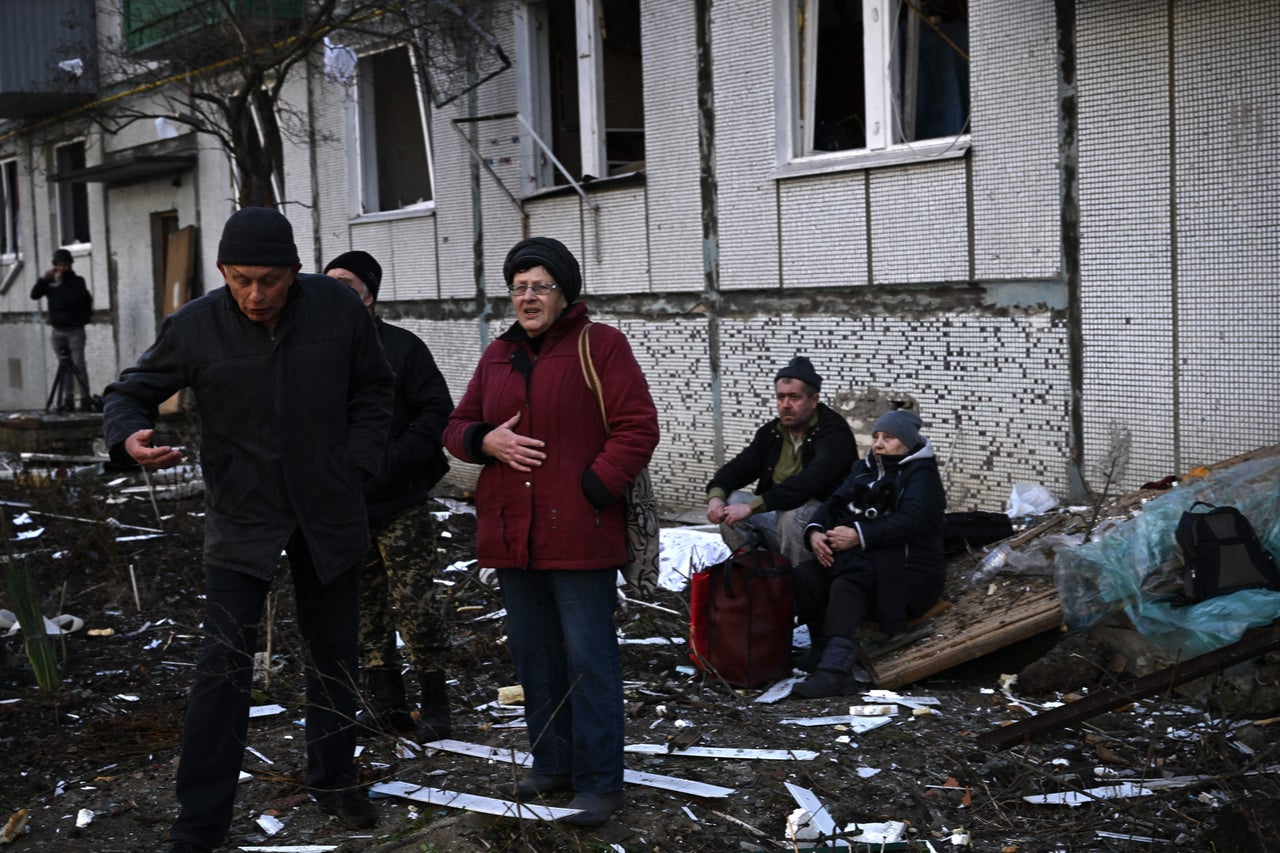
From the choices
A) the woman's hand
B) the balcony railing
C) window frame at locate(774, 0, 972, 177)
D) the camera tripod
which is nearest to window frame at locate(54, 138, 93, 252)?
the camera tripod

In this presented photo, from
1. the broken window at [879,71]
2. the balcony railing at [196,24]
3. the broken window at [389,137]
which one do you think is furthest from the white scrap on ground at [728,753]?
the broken window at [389,137]

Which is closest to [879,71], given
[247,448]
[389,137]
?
[247,448]

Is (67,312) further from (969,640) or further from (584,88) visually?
(969,640)

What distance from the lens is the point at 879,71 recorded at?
8.86 metres

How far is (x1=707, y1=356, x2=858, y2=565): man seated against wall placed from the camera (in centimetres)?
671

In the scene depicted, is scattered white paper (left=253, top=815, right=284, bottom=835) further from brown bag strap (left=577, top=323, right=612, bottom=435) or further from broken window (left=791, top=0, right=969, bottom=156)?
broken window (left=791, top=0, right=969, bottom=156)

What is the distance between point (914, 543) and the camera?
20.5 ft

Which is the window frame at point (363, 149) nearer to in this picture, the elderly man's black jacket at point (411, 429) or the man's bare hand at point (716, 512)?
the man's bare hand at point (716, 512)

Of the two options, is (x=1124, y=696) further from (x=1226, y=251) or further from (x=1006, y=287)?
(x=1006, y=287)

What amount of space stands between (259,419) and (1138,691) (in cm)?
308

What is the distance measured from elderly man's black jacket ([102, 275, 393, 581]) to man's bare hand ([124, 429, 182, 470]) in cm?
9

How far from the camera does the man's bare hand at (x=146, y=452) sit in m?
3.96

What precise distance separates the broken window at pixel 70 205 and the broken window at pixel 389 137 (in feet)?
30.5

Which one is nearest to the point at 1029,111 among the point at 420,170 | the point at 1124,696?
the point at 1124,696
